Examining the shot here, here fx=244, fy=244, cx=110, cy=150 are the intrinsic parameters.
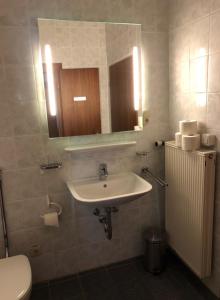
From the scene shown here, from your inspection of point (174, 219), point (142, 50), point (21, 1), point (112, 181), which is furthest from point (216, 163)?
point (21, 1)

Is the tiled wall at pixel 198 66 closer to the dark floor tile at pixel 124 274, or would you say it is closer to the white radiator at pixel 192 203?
the white radiator at pixel 192 203

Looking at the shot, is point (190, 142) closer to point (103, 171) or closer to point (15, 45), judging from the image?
point (103, 171)

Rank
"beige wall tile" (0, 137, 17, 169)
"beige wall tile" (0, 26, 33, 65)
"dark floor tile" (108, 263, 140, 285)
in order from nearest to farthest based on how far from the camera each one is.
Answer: "beige wall tile" (0, 26, 33, 65), "beige wall tile" (0, 137, 17, 169), "dark floor tile" (108, 263, 140, 285)

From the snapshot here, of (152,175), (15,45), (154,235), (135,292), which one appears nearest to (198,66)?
(152,175)

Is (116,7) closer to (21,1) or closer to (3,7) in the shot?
(21,1)

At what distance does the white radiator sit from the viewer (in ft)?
5.25

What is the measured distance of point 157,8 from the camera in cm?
187

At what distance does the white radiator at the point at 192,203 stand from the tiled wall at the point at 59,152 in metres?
0.23

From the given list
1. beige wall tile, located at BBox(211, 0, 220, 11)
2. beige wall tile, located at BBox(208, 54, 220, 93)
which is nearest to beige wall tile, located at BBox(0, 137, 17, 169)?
beige wall tile, located at BBox(208, 54, 220, 93)

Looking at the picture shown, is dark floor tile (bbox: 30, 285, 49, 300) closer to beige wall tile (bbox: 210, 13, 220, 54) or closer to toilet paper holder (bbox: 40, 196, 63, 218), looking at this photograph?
toilet paper holder (bbox: 40, 196, 63, 218)

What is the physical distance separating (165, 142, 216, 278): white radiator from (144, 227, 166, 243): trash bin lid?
115 mm

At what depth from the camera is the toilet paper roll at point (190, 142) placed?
5.33 feet

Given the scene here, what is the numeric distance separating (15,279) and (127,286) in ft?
2.92

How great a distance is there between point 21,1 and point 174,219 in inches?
75.4
